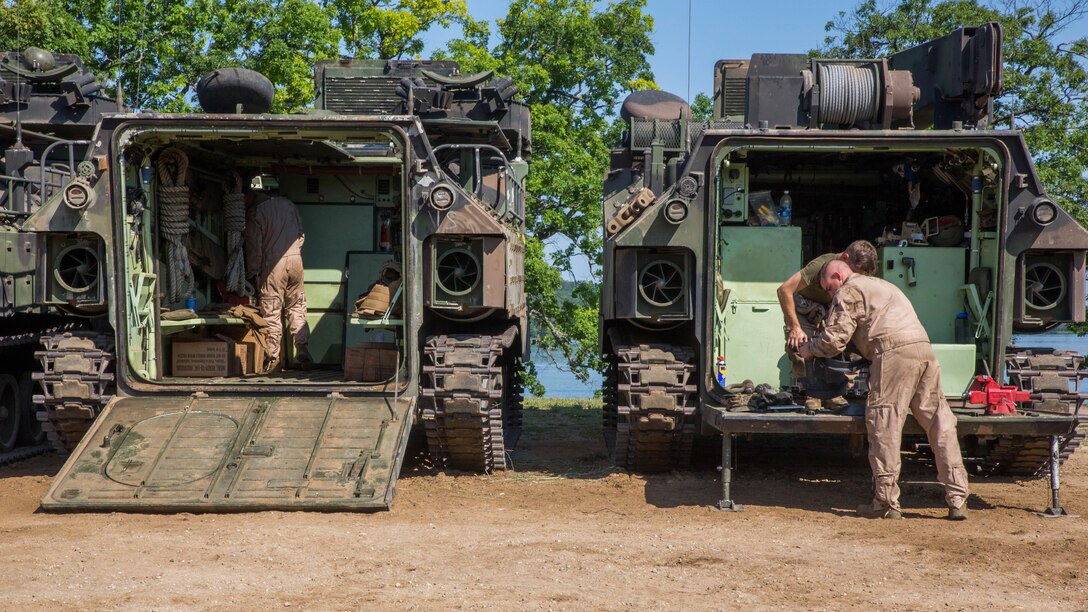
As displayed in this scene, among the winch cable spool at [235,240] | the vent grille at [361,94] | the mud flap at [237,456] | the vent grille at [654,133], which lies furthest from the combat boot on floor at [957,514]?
the vent grille at [361,94]

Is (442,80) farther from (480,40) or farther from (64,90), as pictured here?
(480,40)

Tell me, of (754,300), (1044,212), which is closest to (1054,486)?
(1044,212)

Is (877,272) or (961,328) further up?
(877,272)

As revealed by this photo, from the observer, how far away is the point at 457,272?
936cm

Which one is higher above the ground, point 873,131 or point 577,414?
point 873,131

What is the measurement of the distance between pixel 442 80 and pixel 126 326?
3832mm

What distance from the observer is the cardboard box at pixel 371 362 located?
975cm

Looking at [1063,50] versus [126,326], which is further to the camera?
[1063,50]

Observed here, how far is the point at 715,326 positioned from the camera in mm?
9398

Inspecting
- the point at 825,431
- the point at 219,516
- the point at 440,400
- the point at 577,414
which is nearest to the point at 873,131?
the point at 825,431

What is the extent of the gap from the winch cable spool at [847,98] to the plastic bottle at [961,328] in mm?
1644

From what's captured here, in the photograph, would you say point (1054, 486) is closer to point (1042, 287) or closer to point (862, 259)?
point (1042, 287)

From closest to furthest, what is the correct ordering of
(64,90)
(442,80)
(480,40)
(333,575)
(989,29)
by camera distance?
1. (333,575)
2. (989,29)
3. (442,80)
4. (64,90)
5. (480,40)

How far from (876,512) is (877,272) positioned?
7.05 ft
